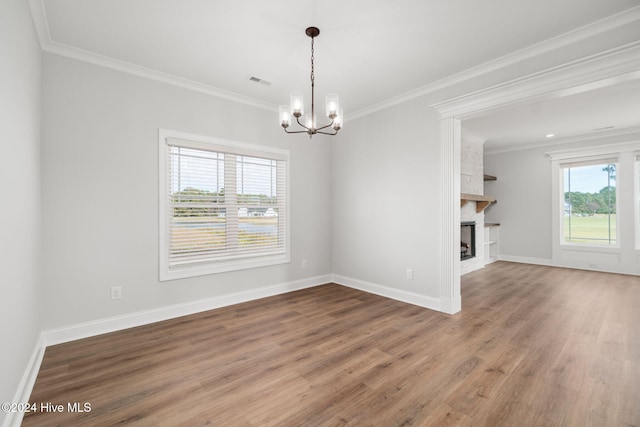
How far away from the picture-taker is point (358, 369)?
7.33 feet

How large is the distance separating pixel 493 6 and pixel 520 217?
6007 millimetres

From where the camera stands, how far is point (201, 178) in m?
3.56

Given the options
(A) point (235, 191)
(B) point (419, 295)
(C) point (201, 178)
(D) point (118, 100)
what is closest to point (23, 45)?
(D) point (118, 100)

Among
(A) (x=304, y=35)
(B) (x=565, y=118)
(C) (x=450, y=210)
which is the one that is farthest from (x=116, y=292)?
(B) (x=565, y=118)

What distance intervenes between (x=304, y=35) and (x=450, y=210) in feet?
7.94

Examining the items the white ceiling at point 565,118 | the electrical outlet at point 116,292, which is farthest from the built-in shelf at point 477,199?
the electrical outlet at point 116,292

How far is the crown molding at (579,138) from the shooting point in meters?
5.41

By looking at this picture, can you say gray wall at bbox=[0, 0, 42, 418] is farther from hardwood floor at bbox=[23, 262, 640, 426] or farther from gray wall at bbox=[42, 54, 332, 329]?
hardwood floor at bbox=[23, 262, 640, 426]

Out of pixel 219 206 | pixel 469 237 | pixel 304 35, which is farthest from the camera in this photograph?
pixel 469 237

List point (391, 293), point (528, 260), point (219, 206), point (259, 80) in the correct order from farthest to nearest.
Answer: point (528, 260) < point (391, 293) < point (219, 206) < point (259, 80)

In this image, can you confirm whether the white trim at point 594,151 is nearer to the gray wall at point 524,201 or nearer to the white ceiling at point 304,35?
the gray wall at point 524,201

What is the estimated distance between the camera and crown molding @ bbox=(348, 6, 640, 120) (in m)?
2.27

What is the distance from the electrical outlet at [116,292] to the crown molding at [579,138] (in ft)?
25.7

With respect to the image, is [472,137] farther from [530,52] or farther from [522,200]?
[530,52]
